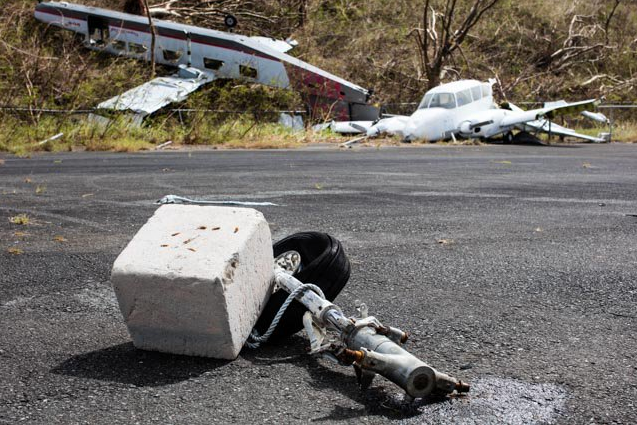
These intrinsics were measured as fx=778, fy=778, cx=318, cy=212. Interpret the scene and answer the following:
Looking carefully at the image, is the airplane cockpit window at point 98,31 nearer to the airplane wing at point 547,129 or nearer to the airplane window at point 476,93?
the airplane window at point 476,93

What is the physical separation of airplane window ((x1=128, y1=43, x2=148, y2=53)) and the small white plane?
8.45 metres

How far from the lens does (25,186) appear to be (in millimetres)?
11789

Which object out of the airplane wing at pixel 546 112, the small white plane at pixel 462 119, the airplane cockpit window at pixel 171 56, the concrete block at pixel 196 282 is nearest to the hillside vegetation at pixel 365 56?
the airplane cockpit window at pixel 171 56

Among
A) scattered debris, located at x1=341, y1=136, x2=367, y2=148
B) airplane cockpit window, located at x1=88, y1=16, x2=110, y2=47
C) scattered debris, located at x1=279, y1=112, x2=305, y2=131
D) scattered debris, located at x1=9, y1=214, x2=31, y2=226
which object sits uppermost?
airplane cockpit window, located at x1=88, y1=16, x2=110, y2=47

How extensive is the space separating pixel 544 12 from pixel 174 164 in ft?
106

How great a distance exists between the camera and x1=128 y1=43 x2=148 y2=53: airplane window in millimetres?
30406

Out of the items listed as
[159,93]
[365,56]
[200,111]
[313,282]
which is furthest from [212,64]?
[313,282]

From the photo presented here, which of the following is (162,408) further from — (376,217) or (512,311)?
(376,217)

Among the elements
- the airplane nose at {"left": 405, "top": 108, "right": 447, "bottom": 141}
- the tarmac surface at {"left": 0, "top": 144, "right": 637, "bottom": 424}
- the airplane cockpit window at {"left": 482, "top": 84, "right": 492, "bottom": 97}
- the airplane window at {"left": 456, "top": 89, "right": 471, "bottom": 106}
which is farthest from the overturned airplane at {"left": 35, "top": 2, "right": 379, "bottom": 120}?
the tarmac surface at {"left": 0, "top": 144, "right": 637, "bottom": 424}

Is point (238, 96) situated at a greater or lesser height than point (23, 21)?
lesser

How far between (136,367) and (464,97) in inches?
955

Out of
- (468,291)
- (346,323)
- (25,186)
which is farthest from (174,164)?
(346,323)

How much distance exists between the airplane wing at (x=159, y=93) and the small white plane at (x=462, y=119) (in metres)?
5.31

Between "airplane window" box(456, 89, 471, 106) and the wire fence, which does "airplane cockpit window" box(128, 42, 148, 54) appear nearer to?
the wire fence
